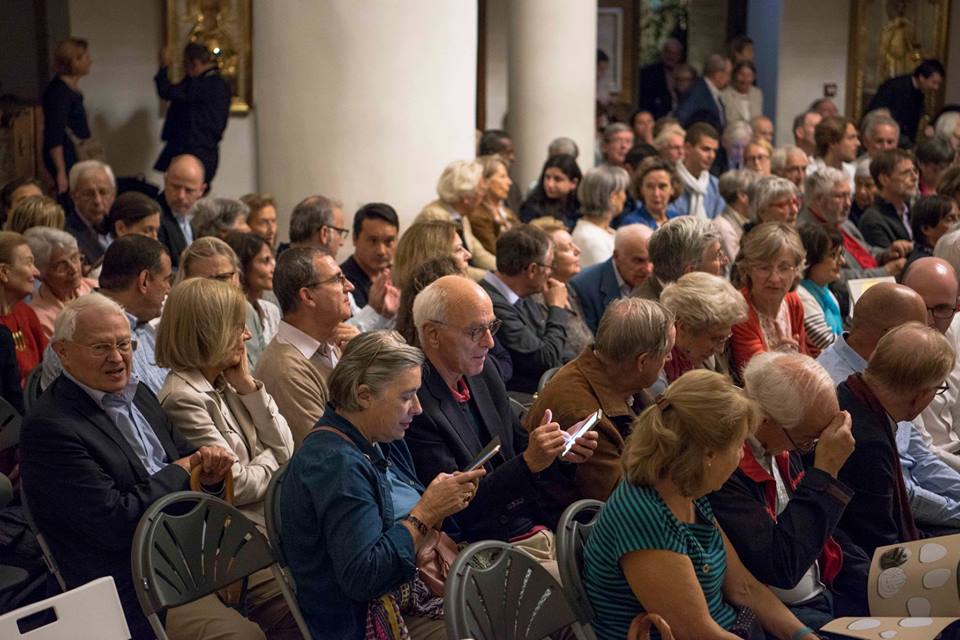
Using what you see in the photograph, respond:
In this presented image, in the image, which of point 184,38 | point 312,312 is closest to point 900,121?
point 184,38

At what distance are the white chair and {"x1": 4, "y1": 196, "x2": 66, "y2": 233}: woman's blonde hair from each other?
4.04 m

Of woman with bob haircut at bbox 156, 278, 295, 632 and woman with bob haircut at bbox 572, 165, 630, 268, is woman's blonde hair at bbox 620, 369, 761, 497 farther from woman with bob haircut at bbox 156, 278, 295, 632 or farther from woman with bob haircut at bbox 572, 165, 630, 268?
woman with bob haircut at bbox 572, 165, 630, 268

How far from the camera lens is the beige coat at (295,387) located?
4465mm

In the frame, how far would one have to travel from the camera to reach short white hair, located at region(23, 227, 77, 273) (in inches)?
226

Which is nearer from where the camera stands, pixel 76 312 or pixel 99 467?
pixel 99 467

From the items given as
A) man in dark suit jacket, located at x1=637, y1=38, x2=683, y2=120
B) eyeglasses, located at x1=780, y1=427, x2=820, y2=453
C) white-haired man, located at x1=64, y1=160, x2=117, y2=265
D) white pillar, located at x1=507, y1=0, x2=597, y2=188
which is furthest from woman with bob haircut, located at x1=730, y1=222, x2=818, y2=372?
man in dark suit jacket, located at x1=637, y1=38, x2=683, y2=120

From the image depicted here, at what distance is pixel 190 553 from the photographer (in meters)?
3.50

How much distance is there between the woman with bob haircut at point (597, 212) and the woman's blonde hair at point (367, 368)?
4.14 metres

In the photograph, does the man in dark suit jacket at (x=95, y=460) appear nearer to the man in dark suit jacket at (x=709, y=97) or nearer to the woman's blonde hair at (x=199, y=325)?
the woman's blonde hair at (x=199, y=325)

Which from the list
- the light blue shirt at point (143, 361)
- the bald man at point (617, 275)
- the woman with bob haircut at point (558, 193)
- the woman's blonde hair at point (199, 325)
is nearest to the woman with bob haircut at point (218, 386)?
the woman's blonde hair at point (199, 325)

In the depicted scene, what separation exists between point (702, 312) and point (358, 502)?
171 centimetres

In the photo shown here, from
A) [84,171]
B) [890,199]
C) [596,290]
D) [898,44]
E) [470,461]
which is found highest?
[898,44]

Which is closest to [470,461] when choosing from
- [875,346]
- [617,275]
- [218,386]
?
[218,386]

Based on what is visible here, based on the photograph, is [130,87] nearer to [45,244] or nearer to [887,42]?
[45,244]
